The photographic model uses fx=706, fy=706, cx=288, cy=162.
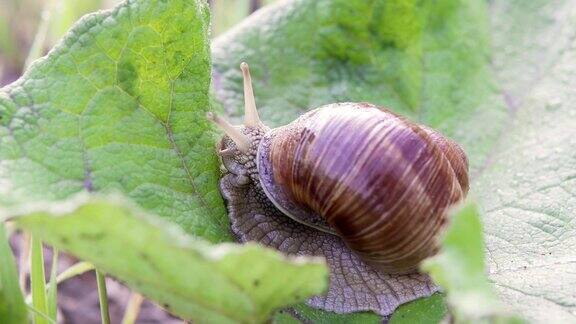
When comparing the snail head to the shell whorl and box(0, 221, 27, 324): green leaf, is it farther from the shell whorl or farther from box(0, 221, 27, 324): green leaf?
box(0, 221, 27, 324): green leaf

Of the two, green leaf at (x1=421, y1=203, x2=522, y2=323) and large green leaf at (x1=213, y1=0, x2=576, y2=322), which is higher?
green leaf at (x1=421, y1=203, x2=522, y2=323)

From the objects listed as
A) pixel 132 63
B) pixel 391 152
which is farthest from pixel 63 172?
pixel 391 152

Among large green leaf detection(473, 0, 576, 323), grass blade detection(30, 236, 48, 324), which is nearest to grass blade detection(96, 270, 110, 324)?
grass blade detection(30, 236, 48, 324)

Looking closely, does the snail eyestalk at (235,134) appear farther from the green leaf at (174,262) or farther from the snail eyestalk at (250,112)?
the green leaf at (174,262)

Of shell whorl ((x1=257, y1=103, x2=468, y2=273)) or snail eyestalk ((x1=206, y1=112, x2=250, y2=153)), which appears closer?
shell whorl ((x1=257, y1=103, x2=468, y2=273))

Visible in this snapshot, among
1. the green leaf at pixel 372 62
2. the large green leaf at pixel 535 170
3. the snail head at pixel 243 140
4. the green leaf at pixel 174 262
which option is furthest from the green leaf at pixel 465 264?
the green leaf at pixel 372 62

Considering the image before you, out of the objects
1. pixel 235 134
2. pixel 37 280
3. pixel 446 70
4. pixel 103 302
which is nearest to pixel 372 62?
pixel 446 70

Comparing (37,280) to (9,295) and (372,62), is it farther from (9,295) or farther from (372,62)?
(372,62)

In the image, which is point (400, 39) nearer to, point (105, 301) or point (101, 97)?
point (101, 97)
